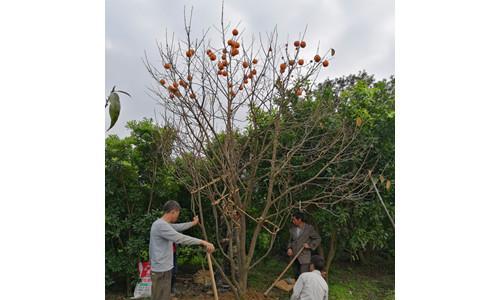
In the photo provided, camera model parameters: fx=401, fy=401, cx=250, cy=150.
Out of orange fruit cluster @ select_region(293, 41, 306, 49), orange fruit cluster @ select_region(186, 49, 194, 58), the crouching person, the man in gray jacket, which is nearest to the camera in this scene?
the crouching person

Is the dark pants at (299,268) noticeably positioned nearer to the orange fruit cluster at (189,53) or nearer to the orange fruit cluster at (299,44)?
the orange fruit cluster at (299,44)

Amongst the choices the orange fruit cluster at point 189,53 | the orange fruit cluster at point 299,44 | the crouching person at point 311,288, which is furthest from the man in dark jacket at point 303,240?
the orange fruit cluster at point 189,53

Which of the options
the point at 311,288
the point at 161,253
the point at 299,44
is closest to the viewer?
the point at 311,288

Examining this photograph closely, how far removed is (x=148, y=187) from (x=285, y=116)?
169 cm

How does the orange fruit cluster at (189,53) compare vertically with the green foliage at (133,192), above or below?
above

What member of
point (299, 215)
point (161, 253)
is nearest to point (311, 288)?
point (161, 253)

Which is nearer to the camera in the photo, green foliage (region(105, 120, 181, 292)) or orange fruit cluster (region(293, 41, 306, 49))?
orange fruit cluster (region(293, 41, 306, 49))

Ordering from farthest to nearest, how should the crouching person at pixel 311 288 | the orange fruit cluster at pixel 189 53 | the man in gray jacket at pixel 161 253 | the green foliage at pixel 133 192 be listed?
1. the green foliage at pixel 133 192
2. the orange fruit cluster at pixel 189 53
3. the man in gray jacket at pixel 161 253
4. the crouching person at pixel 311 288

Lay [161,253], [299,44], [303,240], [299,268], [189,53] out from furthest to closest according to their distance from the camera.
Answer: [299,268]
[303,240]
[299,44]
[189,53]
[161,253]

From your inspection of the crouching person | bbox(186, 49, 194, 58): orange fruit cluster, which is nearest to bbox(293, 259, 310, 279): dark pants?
the crouching person

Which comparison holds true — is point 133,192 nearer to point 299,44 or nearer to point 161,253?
point 161,253

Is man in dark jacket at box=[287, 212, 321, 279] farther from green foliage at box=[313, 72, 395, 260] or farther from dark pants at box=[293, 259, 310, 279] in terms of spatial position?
green foliage at box=[313, 72, 395, 260]

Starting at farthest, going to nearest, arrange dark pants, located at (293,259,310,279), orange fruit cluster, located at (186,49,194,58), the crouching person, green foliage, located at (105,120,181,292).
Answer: dark pants, located at (293,259,310,279) → green foliage, located at (105,120,181,292) → orange fruit cluster, located at (186,49,194,58) → the crouching person
